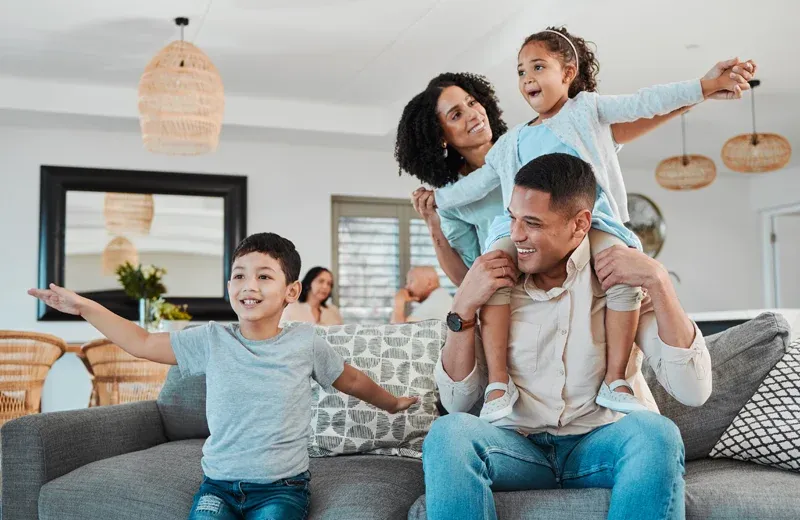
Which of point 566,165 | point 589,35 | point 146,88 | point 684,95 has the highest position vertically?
point 589,35

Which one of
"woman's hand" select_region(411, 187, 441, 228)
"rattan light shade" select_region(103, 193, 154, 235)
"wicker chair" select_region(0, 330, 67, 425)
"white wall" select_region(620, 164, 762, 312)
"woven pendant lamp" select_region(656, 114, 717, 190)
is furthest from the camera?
"white wall" select_region(620, 164, 762, 312)

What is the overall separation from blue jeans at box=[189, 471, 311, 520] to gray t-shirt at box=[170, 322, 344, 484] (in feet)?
0.06

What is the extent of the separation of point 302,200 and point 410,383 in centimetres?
454

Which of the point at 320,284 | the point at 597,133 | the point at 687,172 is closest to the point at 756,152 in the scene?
the point at 687,172

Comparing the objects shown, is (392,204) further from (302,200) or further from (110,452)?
(110,452)

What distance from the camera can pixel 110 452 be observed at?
244cm

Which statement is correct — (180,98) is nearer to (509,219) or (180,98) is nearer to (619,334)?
(509,219)

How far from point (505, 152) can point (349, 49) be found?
10.3 ft

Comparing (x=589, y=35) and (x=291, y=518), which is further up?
(x=589, y=35)

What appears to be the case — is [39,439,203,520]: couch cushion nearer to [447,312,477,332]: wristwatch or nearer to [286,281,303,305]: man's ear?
[286,281,303,305]: man's ear

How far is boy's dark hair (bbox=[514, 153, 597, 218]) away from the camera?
5.71 feet

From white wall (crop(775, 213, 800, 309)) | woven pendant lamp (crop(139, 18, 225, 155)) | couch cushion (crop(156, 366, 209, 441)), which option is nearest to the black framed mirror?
woven pendant lamp (crop(139, 18, 225, 155))

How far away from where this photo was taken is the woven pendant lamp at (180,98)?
4.49 metres

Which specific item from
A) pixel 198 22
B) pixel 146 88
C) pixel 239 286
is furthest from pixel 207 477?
pixel 198 22
